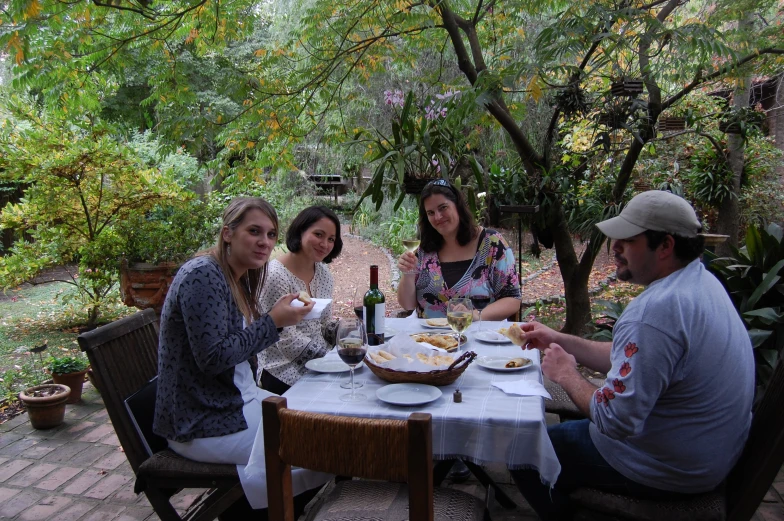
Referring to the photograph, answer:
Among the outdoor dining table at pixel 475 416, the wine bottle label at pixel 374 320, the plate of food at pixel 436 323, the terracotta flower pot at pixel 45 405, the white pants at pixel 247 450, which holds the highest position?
the wine bottle label at pixel 374 320

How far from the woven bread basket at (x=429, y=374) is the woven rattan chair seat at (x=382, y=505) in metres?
0.34

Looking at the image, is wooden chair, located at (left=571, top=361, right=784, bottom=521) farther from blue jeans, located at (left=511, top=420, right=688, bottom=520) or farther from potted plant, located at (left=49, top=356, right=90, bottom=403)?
potted plant, located at (left=49, top=356, right=90, bottom=403)

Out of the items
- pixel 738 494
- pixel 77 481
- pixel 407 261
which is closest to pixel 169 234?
pixel 77 481

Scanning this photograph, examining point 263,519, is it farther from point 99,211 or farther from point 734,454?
point 99,211

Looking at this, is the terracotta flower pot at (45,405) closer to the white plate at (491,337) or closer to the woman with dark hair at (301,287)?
the woman with dark hair at (301,287)

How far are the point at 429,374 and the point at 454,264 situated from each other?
4.98 ft

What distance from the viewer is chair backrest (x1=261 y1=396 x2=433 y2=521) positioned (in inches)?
44.8

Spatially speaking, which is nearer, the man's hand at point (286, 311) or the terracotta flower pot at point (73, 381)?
the man's hand at point (286, 311)

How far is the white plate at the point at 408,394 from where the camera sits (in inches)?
65.2

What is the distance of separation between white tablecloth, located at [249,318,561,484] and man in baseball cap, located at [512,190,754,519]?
0.18 m

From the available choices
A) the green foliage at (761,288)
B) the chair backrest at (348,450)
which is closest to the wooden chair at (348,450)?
the chair backrest at (348,450)

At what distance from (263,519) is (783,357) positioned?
1.81m

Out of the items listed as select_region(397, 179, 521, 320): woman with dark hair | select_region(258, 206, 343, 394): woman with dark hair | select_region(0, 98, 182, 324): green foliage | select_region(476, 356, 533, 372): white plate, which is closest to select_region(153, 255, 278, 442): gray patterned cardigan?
select_region(258, 206, 343, 394): woman with dark hair

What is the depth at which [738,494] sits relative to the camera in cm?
156
